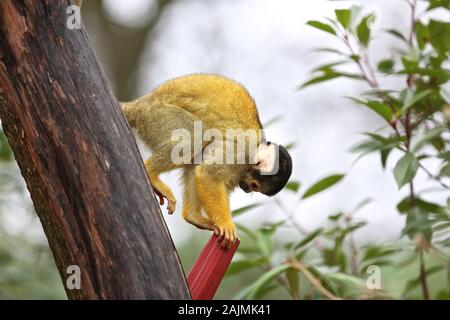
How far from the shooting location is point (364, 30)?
2.50 m

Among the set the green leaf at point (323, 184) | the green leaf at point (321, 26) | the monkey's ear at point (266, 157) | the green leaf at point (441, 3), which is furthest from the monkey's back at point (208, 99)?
the green leaf at point (441, 3)

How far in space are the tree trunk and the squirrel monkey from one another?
0.78m

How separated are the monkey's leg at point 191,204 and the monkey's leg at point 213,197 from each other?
0.04 meters

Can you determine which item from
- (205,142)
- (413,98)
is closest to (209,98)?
(205,142)

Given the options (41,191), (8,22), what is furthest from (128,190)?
(8,22)

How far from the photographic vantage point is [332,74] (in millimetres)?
2553

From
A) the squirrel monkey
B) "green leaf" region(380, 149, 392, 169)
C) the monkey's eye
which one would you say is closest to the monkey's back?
the squirrel monkey

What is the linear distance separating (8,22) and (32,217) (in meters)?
1.73

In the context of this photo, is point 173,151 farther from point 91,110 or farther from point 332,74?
point 91,110

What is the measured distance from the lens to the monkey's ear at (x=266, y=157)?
2643mm

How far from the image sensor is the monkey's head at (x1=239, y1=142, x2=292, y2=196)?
2600mm

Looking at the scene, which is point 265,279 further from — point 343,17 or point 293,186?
point 343,17
